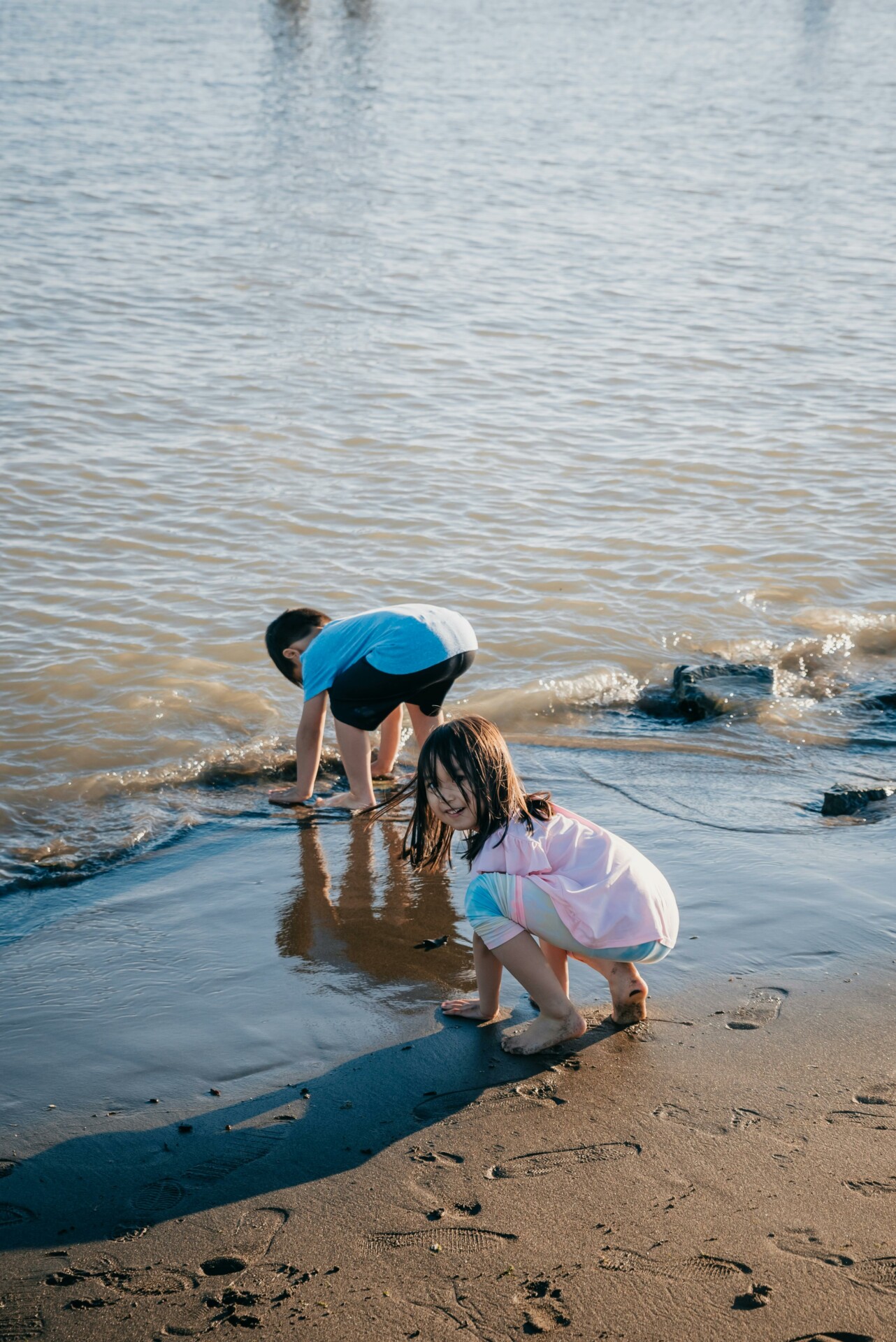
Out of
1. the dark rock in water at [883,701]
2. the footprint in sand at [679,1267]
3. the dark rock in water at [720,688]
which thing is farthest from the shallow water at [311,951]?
the dark rock in water at [883,701]

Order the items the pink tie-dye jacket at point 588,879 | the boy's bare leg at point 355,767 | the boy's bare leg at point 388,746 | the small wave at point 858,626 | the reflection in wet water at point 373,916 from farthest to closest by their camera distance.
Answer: the small wave at point 858,626 → the boy's bare leg at point 388,746 → the boy's bare leg at point 355,767 → the reflection in wet water at point 373,916 → the pink tie-dye jacket at point 588,879

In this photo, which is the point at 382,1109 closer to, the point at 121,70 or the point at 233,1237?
the point at 233,1237

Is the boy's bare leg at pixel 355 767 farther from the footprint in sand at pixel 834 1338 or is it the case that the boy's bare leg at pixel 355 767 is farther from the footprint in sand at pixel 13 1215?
the footprint in sand at pixel 834 1338

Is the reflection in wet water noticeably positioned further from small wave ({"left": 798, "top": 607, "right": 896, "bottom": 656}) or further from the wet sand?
small wave ({"left": 798, "top": 607, "right": 896, "bottom": 656})

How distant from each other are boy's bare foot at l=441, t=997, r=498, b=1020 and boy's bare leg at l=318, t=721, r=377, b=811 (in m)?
1.53

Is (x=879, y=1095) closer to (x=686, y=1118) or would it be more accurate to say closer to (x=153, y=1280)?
(x=686, y=1118)

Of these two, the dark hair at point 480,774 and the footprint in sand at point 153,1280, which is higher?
the dark hair at point 480,774

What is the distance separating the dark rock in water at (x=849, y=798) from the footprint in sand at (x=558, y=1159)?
2.22 metres

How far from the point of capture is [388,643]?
4.52m

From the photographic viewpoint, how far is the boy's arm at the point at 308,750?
4727mm

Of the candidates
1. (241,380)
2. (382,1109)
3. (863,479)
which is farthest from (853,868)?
(241,380)

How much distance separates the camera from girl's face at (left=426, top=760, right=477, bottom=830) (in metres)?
3.10

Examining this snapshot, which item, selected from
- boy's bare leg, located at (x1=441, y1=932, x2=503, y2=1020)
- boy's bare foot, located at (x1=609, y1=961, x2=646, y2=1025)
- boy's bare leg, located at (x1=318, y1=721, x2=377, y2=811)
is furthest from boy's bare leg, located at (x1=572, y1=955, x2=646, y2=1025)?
boy's bare leg, located at (x1=318, y1=721, x2=377, y2=811)

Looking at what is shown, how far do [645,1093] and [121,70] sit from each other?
26.8 m
